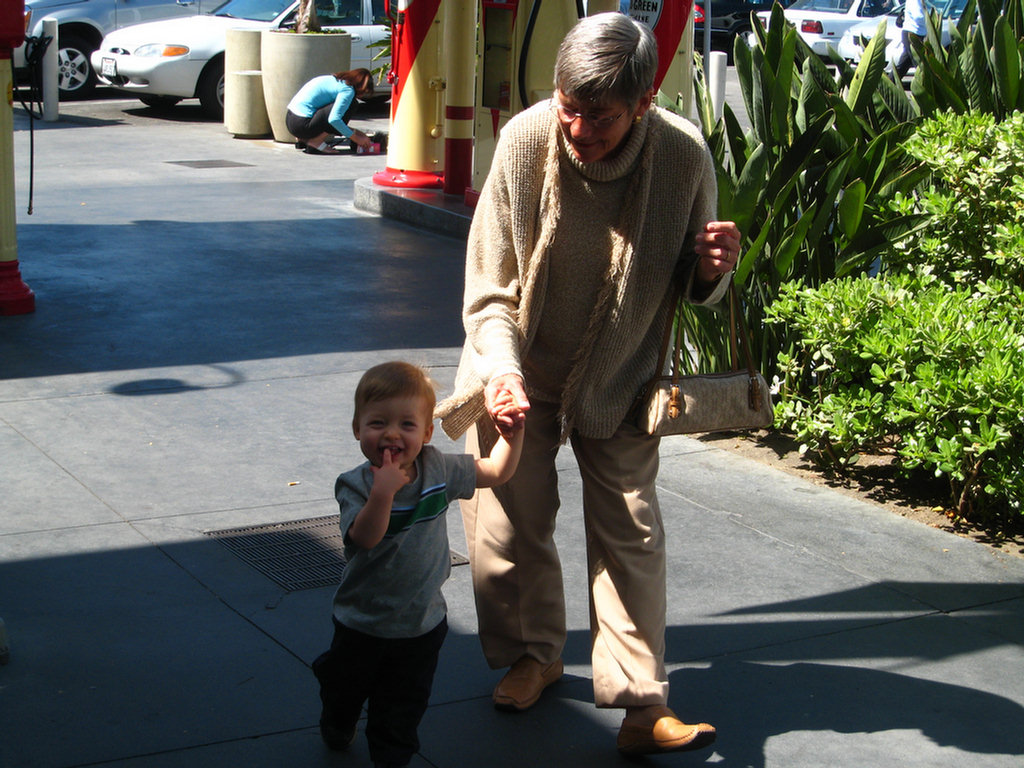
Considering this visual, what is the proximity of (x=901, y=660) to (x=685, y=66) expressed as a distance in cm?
664

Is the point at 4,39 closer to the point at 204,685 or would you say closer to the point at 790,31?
the point at 790,31

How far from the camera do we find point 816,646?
155 inches

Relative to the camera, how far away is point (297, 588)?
4.13 m

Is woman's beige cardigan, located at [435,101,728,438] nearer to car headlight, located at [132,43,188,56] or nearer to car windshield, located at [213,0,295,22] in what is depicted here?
car headlight, located at [132,43,188,56]

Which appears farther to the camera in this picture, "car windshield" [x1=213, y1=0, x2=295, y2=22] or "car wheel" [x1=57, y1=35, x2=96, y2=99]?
"car wheel" [x1=57, y1=35, x2=96, y2=99]

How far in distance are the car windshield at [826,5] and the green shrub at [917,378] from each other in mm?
19581

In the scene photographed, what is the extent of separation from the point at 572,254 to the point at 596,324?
0.18m

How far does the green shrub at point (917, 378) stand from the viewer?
181 inches

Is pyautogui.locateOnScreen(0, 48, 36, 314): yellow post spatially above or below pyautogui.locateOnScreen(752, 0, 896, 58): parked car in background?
below

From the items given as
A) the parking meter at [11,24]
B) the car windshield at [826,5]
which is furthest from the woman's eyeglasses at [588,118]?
the car windshield at [826,5]

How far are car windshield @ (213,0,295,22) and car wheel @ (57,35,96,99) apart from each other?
6.42ft

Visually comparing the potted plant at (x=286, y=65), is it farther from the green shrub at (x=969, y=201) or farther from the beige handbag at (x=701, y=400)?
the beige handbag at (x=701, y=400)

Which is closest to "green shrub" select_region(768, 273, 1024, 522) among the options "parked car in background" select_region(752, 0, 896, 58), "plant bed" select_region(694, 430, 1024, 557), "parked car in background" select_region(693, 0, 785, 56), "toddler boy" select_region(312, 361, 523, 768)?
"plant bed" select_region(694, 430, 1024, 557)

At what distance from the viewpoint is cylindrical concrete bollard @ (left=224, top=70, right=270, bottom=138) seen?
1458 centimetres
